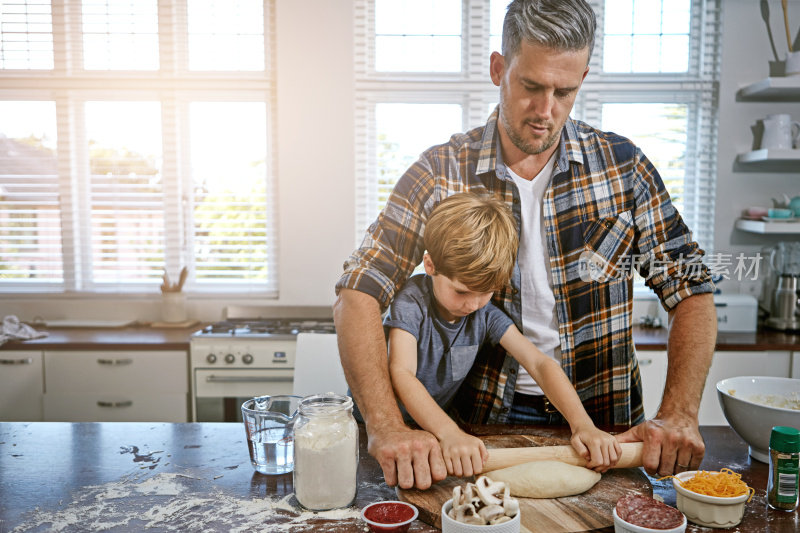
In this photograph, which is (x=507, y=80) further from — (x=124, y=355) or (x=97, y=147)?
(x=97, y=147)

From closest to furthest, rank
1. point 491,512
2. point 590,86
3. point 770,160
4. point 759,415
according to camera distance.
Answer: point 491,512 < point 759,415 < point 770,160 < point 590,86

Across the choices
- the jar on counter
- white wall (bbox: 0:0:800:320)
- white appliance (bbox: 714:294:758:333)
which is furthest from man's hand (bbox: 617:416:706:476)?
white wall (bbox: 0:0:800:320)

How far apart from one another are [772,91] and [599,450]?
276 centimetres

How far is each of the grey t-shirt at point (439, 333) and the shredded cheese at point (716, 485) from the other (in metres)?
0.50

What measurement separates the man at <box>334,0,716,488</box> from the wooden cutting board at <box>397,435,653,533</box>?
0.31m

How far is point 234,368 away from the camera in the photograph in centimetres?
288

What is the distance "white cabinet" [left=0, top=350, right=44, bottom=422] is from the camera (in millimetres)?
2898

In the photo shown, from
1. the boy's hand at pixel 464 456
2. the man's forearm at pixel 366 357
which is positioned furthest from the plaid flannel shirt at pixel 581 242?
the boy's hand at pixel 464 456

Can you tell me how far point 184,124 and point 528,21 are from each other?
257 centimetres

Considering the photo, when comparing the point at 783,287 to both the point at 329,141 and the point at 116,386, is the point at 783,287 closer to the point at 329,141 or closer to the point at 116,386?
the point at 329,141

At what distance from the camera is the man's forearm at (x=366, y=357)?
1.25 m

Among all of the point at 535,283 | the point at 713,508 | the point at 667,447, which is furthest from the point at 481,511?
the point at 535,283

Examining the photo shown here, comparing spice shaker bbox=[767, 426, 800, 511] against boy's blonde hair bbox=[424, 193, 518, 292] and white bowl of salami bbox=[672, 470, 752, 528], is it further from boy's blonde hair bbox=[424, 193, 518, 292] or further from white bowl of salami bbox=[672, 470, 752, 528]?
boy's blonde hair bbox=[424, 193, 518, 292]

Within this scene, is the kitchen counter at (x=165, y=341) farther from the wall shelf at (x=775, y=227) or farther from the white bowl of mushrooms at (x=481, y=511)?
the white bowl of mushrooms at (x=481, y=511)
